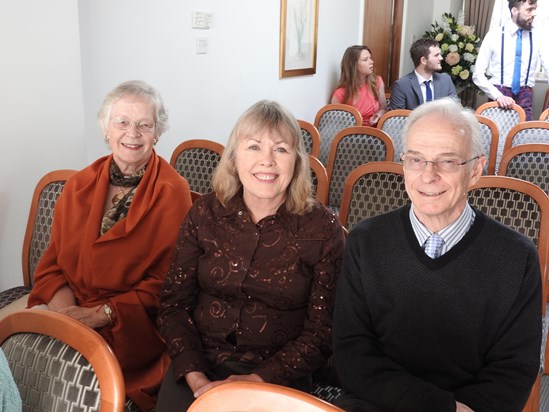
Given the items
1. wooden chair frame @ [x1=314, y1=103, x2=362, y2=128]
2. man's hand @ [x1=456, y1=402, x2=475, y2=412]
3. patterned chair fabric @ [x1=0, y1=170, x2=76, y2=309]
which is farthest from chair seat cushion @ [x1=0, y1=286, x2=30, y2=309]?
wooden chair frame @ [x1=314, y1=103, x2=362, y2=128]

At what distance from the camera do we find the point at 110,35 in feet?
10.9

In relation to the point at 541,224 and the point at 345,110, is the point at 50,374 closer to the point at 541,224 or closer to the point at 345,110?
the point at 541,224

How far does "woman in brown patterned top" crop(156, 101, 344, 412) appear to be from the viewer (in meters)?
1.78

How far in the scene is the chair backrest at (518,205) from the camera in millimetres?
2041

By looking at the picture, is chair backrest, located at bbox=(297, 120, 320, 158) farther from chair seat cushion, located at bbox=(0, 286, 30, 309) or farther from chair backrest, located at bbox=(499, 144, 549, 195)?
chair seat cushion, located at bbox=(0, 286, 30, 309)

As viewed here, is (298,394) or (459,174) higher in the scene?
(459,174)

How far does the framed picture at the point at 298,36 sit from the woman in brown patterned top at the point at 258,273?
11.5 feet

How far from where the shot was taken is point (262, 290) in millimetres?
1780

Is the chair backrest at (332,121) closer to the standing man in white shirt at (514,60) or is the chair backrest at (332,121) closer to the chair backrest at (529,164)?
the chair backrest at (529,164)

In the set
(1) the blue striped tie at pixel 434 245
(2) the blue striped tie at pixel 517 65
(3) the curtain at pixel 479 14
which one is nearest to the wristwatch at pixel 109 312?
(1) the blue striped tie at pixel 434 245

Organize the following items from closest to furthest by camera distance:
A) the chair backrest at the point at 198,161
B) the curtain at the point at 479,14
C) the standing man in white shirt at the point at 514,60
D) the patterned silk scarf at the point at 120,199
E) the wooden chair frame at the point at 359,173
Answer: the patterned silk scarf at the point at 120,199 < the wooden chair frame at the point at 359,173 < the chair backrest at the point at 198,161 < the standing man in white shirt at the point at 514,60 < the curtain at the point at 479,14

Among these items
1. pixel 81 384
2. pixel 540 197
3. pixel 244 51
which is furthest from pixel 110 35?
pixel 81 384

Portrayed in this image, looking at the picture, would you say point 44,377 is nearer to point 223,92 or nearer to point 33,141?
point 33,141

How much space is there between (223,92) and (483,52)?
2765mm
